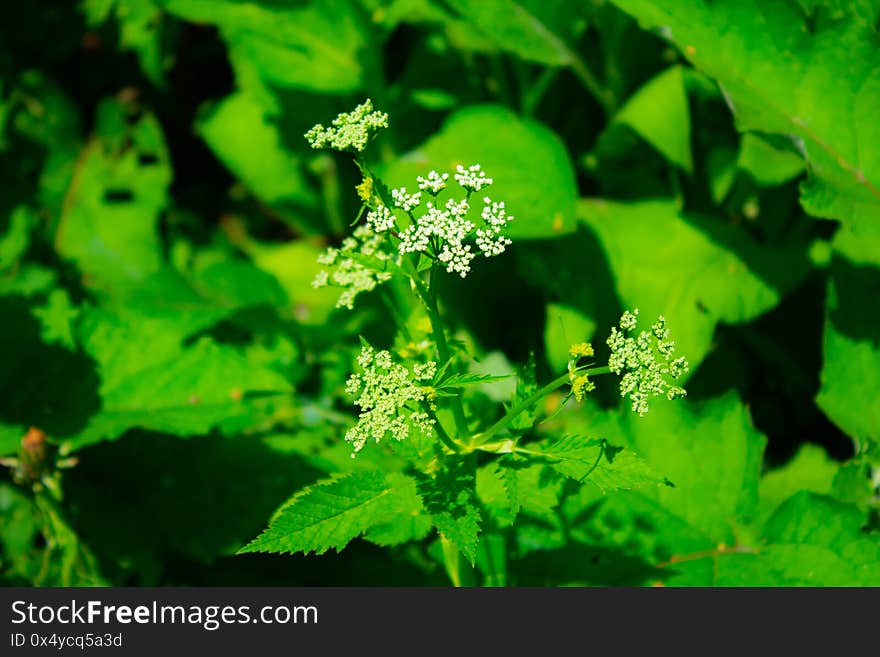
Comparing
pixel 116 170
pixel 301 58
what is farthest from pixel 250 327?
pixel 116 170

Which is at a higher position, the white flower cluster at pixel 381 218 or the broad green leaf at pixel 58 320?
the broad green leaf at pixel 58 320

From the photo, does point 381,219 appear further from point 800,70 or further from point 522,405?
point 800,70

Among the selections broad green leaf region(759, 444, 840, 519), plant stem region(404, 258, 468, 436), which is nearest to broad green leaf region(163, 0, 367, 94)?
plant stem region(404, 258, 468, 436)

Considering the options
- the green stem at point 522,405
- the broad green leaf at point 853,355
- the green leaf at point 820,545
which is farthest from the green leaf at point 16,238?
the broad green leaf at point 853,355

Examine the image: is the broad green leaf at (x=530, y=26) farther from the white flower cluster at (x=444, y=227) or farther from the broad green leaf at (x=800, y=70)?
the white flower cluster at (x=444, y=227)

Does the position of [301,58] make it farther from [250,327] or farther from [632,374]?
[632,374]

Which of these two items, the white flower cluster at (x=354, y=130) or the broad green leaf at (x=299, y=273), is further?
the broad green leaf at (x=299, y=273)
